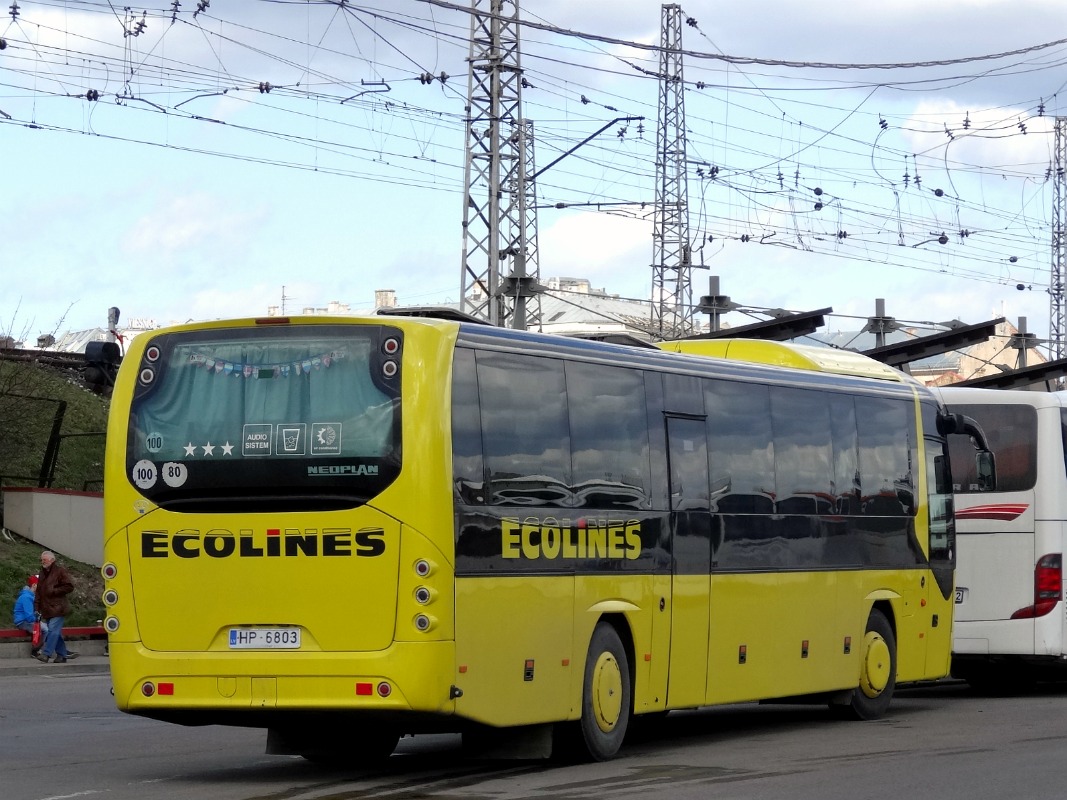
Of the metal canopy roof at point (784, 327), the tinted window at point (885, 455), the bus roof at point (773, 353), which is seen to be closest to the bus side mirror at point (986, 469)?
the tinted window at point (885, 455)

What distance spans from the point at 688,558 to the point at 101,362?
24.9 ft

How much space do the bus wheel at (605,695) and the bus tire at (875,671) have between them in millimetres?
4358

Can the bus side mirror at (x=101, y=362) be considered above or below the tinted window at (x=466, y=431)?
above

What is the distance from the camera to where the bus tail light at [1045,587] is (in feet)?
65.7

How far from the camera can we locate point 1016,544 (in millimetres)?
20297

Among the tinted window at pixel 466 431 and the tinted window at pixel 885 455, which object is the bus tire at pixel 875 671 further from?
the tinted window at pixel 466 431

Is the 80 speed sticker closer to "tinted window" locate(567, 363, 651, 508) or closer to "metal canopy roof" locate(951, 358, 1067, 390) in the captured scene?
"tinted window" locate(567, 363, 651, 508)

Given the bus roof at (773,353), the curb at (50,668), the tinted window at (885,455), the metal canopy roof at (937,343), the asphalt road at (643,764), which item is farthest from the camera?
the metal canopy roof at (937,343)

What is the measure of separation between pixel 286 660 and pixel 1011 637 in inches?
415

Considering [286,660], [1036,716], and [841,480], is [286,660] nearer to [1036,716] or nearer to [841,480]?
[841,480]

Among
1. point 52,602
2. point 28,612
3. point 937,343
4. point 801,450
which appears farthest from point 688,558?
point 937,343

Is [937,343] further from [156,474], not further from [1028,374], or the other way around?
[156,474]

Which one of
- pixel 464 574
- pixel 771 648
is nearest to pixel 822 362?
pixel 771 648

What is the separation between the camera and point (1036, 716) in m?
17.5
